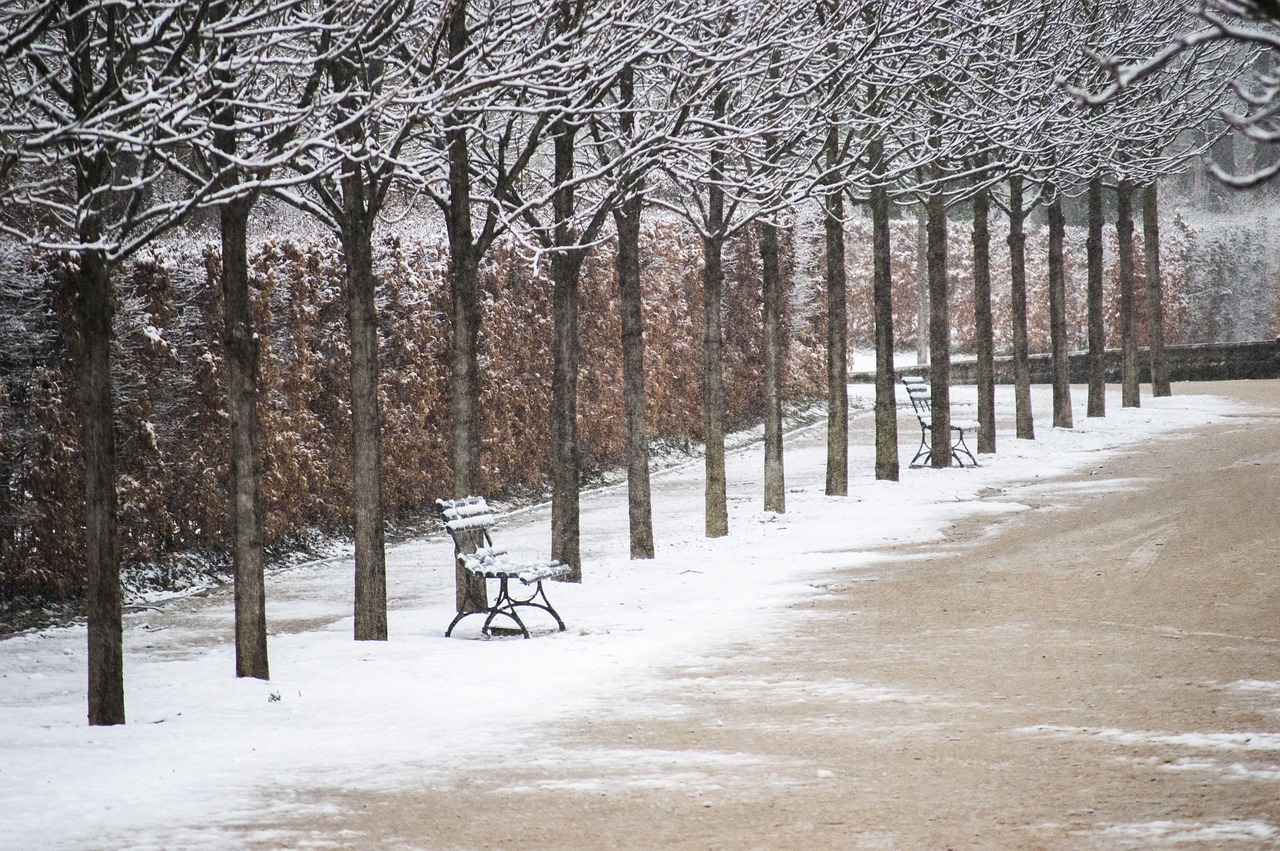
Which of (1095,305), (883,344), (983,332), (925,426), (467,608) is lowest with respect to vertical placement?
(467,608)

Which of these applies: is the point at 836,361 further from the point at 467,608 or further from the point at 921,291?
the point at 921,291

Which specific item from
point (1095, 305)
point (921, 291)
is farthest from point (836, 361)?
point (921, 291)

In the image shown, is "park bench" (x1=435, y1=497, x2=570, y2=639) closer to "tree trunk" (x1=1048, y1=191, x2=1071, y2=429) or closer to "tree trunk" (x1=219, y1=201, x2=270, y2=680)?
"tree trunk" (x1=219, y1=201, x2=270, y2=680)

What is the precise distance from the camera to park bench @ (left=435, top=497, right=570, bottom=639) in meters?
9.81

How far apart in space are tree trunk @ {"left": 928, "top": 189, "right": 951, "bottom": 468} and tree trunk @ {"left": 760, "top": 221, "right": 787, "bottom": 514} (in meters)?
5.17

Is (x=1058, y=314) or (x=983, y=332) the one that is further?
(x=1058, y=314)

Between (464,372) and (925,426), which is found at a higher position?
(464,372)

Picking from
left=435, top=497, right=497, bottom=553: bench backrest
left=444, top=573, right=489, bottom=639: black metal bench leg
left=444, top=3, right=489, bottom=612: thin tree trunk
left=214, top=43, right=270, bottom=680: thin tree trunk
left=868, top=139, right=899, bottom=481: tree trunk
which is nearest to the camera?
left=214, top=43, right=270, bottom=680: thin tree trunk

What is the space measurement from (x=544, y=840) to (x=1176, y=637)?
18.1 ft

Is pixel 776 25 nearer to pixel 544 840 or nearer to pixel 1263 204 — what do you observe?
pixel 544 840

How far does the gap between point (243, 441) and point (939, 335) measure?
14567mm

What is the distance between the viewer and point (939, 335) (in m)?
20.7

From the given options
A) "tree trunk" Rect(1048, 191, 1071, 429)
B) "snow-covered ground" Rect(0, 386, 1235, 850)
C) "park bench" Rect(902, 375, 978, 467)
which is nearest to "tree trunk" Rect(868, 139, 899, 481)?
"park bench" Rect(902, 375, 978, 467)

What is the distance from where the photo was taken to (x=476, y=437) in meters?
10.9
